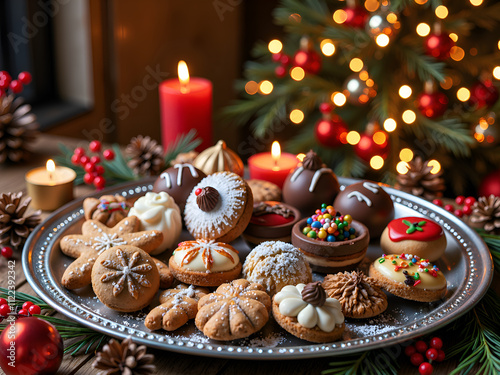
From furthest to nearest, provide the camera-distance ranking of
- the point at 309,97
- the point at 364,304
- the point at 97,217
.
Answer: the point at 309,97
the point at 97,217
the point at 364,304

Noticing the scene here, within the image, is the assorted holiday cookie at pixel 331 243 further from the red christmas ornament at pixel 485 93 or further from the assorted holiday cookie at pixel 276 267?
the red christmas ornament at pixel 485 93

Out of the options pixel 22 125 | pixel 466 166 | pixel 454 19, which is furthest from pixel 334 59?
pixel 22 125

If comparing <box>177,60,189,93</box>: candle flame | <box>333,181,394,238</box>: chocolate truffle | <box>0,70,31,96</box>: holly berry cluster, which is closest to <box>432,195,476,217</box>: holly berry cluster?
<box>333,181,394,238</box>: chocolate truffle

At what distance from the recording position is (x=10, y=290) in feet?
3.62

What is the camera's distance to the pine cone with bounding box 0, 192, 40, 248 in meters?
1.29

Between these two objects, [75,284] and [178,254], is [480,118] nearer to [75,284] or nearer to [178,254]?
[178,254]

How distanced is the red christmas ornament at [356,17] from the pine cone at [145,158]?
3.10 ft

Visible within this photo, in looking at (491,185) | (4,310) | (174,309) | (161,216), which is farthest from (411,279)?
(491,185)

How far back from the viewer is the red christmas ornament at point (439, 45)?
1953mm

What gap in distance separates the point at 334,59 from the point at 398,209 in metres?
1.22

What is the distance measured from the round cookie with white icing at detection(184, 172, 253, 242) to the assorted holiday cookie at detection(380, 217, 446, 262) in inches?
12.6

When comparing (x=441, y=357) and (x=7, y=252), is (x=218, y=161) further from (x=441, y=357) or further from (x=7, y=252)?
(x=441, y=357)

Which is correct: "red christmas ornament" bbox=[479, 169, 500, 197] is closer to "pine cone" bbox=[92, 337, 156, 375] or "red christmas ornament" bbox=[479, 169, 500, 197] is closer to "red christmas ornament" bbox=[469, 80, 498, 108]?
"red christmas ornament" bbox=[469, 80, 498, 108]

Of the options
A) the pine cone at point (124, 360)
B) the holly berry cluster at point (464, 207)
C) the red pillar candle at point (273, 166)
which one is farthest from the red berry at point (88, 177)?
the holly berry cluster at point (464, 207)
